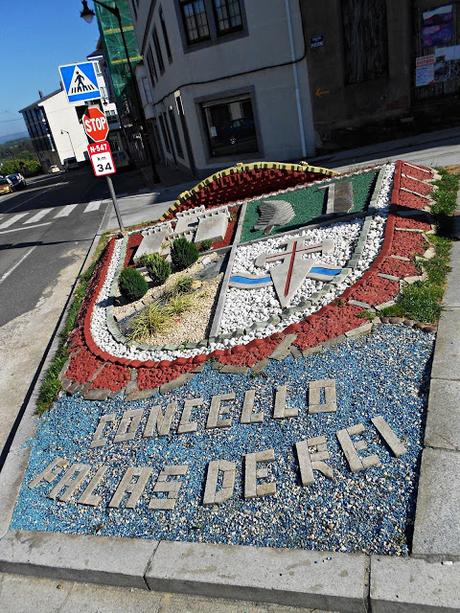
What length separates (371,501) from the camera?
334 centimetres

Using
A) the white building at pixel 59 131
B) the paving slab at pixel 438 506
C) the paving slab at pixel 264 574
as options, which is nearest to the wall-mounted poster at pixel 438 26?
the paving slab at pixel 438 506

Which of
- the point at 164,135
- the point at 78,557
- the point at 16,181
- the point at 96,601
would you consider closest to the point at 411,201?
the point at 78,557

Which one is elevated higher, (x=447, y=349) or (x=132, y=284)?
(x=132, y=284)

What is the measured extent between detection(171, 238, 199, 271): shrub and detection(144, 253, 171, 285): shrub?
0.28 meters

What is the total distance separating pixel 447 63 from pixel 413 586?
1842cm

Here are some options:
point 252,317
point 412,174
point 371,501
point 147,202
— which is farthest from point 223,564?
point 147,202

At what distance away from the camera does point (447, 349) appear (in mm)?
4520

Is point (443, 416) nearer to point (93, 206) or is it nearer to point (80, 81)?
point (80, 81)

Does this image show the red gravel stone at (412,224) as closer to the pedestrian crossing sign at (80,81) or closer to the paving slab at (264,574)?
the paving slab at (264,574)

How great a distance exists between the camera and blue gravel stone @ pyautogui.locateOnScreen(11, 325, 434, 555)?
3.32 m

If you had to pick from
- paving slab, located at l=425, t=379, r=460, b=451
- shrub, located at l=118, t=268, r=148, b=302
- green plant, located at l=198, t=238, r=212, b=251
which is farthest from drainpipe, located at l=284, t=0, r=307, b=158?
paving slab, located at l=425, t=379, r=460, b=451

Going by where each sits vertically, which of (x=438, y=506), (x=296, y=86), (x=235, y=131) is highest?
(x=296, y=86)

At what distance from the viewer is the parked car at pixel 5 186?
3559 cm

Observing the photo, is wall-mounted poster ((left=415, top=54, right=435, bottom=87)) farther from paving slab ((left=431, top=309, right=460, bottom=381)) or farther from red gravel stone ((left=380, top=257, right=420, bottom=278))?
paving slab ((left=431, top=309, right=460, bottom=381))
